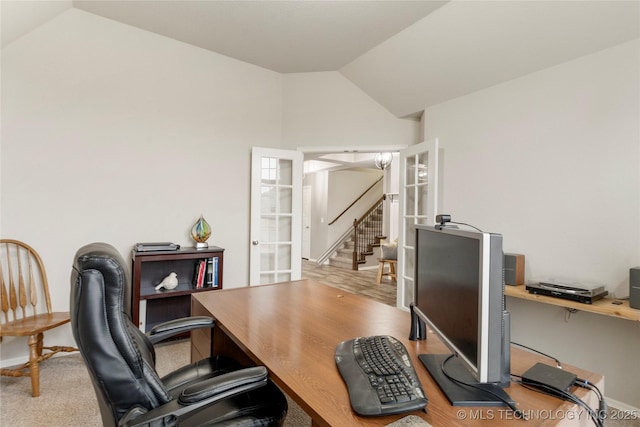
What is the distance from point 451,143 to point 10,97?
12.5ft

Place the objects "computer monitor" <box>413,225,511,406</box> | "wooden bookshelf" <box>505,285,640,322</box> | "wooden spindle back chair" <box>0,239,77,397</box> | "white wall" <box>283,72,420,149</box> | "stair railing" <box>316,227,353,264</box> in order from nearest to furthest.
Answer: "computer monitor" <box>413,225,511,406</box>, "wooden bookshelf" <box>505,285,640,322</box>, "wooden spindle back chair" <box>0,239,77,397</box>, "white wall" <box>283,72,420,149</box>, "stair railing" <box>316,227,353,264</box>

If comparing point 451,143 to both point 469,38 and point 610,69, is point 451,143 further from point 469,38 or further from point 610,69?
point 610,69

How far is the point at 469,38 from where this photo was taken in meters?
2.67

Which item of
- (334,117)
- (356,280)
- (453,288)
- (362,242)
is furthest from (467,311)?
(362,242)

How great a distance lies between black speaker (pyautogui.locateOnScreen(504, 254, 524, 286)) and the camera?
2555mm

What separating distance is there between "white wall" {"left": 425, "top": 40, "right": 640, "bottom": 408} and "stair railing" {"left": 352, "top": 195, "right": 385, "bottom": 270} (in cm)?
505

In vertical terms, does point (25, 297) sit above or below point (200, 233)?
below

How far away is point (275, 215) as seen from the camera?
388 centimetres

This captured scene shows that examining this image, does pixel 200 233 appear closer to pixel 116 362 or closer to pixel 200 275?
pixel 200 275

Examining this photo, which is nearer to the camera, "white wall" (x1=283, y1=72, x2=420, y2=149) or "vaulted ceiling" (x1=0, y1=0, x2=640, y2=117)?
"vaulted ceiling" (x1=0, y1=0, x2=640, y2=117)

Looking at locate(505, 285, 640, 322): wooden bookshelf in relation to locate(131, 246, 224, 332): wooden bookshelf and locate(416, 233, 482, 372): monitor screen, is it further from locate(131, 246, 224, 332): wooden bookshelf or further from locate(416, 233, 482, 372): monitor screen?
locate(131, 246, 224, 332): wooden bookshelf

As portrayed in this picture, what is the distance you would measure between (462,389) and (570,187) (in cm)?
220

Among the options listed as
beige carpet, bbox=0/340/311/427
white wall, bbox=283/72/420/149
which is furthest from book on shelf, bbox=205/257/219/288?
white wall, bbox=283/72/420/149

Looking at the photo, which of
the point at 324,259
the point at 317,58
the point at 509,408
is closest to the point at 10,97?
the point at 317,58
